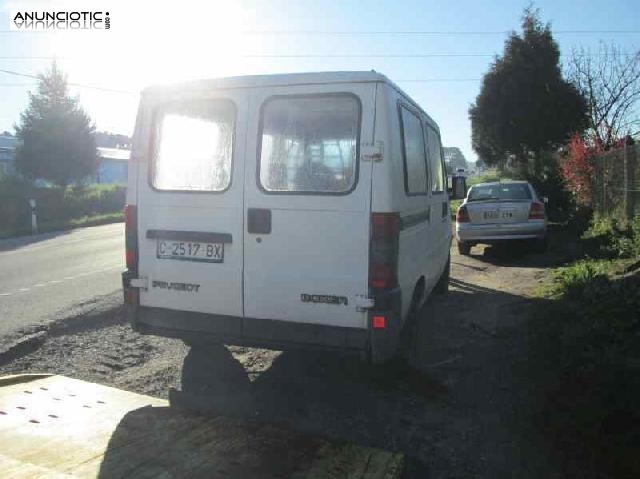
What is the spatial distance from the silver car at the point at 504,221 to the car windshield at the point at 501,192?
0.44 feet

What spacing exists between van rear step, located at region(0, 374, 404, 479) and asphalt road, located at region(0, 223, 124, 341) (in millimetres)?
2287

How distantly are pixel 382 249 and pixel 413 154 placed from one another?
1253 millimetres

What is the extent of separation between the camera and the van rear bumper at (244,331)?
12.4 feet

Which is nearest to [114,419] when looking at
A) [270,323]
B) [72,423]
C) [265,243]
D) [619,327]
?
[72,423]

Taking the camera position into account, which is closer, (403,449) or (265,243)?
(403,449)

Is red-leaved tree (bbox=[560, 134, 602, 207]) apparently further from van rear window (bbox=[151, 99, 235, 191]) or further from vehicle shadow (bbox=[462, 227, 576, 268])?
van rear window (bbox=[151, 99, 235, 191])

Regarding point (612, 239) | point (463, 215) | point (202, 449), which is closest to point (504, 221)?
point (463, 215)

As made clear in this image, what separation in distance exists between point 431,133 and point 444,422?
127 inches

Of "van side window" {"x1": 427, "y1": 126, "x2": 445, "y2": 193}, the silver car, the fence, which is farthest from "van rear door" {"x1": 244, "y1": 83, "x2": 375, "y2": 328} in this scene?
the fence

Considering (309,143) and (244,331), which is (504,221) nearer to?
(309,143)

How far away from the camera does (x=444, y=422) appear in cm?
383

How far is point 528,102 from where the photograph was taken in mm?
22797

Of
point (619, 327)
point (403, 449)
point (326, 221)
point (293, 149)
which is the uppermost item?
point (293, 149)

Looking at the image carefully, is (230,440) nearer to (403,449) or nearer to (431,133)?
(403,449)
